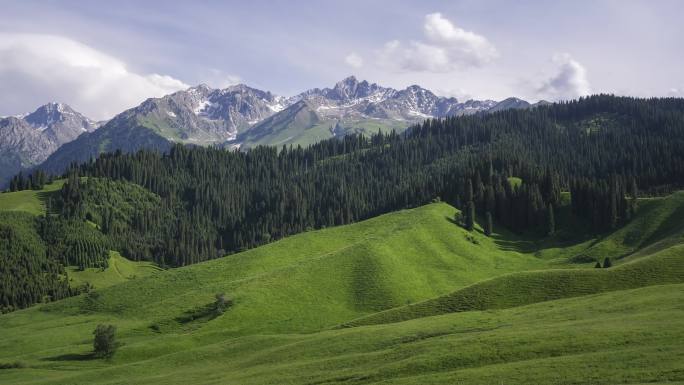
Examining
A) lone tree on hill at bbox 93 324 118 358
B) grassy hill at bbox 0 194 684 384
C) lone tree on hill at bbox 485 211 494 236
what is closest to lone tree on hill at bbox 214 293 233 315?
grassy hill at bbox 0 194 684 384

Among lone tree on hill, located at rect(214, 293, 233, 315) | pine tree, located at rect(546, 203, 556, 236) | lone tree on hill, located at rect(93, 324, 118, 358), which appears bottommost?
lone tree on hill, located at rect(93, 324, 118, 358)

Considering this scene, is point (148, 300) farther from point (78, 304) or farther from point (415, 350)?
point (415, 350)

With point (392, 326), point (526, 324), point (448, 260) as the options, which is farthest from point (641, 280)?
point (448, 260)

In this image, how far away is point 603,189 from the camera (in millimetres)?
196500

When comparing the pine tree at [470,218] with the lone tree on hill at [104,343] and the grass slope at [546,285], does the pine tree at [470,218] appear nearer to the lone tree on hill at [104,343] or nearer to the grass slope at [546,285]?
the grass slope at [546,285]

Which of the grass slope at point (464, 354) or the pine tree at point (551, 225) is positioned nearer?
the grass slope at point (464, 354)

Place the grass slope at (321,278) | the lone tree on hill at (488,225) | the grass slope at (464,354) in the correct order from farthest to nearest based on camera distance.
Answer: the lone tree on hill at (488,225), the grass slope at (321,278), the grass slope at (464,354)

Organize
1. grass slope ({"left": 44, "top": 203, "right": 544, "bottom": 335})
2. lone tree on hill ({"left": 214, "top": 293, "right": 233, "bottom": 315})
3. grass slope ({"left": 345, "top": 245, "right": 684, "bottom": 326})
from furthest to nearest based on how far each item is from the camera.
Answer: grass slope ({"left": 44, "top": 203, "right": 544, "bottom": 335})
lone tree on hill ({"left": 214, "top": 293, "right": 233, "bottom": 315})
grass slope ({"left": 345, "top": 245, "right": 684, "bottom": 326})

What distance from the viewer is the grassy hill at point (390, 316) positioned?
168 feet

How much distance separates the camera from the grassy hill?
5125cm

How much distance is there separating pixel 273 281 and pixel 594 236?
376 ft

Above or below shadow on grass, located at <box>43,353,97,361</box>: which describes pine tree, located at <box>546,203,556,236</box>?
above

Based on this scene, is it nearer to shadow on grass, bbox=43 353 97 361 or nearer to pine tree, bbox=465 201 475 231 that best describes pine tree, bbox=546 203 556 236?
pine tree, bbox=465 201 475 231

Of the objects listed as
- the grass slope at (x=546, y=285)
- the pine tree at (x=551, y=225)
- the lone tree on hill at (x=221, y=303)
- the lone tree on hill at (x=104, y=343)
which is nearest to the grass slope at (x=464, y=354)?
the lone tree on hill at (x=104, y=343)
